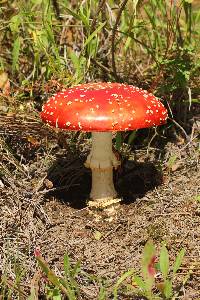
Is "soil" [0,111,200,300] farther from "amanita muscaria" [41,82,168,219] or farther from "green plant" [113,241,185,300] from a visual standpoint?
"amanita muscaria" [41,82,168,219]

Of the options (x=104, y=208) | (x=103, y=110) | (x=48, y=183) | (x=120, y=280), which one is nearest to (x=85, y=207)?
(x=104, y=208)

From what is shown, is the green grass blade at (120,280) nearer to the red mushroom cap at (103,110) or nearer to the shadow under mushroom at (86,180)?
the red mushroom cap at (103,110)

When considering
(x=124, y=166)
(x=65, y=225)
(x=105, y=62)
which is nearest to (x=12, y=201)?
(x=65, y=225)

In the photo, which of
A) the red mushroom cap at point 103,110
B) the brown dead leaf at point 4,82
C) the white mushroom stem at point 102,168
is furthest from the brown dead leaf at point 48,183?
the brown dead leaf at point 4,82

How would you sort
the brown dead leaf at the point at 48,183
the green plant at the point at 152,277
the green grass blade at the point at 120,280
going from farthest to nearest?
1. the brown dead leaf at the point at 48,183
2. the green grass blade at the point at 120,280
3. the green plant at the point at 152,277

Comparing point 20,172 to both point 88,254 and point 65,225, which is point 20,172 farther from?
point 88,254

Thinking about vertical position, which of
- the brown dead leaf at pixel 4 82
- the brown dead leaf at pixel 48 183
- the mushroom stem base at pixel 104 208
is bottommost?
the mushroom stem base at pixel 104 208
